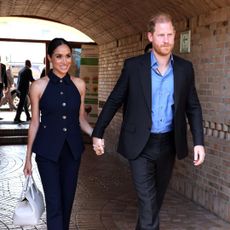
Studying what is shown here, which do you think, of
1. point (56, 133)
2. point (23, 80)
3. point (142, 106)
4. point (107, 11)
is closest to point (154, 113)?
point (142, 106)

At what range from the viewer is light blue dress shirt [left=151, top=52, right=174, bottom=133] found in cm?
367

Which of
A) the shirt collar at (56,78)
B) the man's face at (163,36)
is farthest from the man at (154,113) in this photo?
the shirt collar at (56,78)

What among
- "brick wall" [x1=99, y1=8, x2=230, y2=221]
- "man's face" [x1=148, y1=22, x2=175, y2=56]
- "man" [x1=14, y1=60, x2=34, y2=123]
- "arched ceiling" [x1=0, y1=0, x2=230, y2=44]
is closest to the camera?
"man's face" [x1=148, y1=22, x2=175, y2=56]

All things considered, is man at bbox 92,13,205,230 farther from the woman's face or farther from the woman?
the woman's face

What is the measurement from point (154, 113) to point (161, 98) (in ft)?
0.40

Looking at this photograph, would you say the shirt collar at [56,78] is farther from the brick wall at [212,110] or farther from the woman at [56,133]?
the brick wall at [212,110]

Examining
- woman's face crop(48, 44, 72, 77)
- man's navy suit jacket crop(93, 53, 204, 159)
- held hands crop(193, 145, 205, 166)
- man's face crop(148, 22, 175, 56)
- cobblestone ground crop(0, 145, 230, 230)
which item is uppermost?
man's face crop(148, 22, 175, 56)

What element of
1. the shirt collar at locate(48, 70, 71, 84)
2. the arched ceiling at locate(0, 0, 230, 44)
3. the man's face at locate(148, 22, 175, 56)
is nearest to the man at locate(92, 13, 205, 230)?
the man's face at locate(148, 22, 175, 56)

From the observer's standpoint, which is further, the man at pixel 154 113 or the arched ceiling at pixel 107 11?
the arched ceiling at pixel 107 11

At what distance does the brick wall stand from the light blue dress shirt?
1828mm

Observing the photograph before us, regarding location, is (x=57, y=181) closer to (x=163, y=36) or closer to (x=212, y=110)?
(x=163, y=36)

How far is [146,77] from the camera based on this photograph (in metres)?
3.67

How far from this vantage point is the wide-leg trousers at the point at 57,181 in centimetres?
383

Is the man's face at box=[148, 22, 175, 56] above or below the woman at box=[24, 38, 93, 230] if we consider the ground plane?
above
